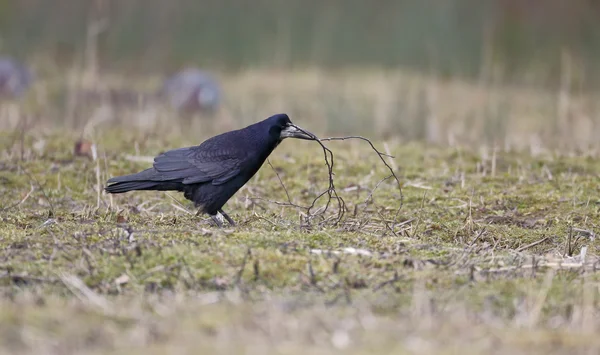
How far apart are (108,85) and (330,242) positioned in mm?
11400

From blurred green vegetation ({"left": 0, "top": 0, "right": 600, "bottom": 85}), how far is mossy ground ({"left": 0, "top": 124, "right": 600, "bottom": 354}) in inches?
349

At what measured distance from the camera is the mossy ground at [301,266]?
3.87 metres

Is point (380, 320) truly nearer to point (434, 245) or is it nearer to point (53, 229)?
point (434, 245)

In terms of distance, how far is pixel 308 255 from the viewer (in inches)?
208

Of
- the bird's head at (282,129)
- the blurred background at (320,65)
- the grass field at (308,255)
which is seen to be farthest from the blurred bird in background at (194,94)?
the bird's head at (282,129)

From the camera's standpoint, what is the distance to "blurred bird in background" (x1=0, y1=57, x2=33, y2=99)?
15258 mm

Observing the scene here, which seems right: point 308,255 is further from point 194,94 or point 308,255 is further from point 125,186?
point 194,94

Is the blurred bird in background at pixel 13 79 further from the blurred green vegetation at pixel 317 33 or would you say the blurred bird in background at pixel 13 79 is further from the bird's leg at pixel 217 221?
the bird's leg at pixel 217 221

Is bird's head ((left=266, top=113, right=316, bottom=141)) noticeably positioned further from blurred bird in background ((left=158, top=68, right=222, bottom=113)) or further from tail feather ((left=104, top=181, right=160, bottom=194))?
blurred bird in background ((left=158, top=68, right=222, bottom=113))

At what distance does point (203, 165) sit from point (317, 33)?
11494 mm

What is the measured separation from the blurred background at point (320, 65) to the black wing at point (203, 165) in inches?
186

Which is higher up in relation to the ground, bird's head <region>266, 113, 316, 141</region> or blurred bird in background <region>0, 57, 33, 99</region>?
bird's head <region>266, 113, 316, 141</region>

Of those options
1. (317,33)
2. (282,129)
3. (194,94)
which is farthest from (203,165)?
(317,33)

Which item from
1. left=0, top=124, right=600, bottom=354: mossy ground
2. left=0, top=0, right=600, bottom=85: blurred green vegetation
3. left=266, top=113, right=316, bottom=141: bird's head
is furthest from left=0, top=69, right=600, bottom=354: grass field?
left=0, top=0, right=600, bottom=85: blurred green vegetation
